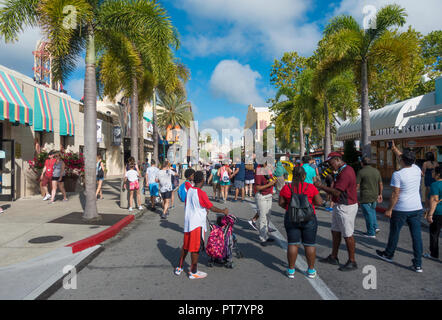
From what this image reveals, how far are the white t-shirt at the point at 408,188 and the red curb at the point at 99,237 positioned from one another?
5.81 meters

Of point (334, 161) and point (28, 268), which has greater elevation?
point (334, 161)

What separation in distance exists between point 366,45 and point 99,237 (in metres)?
14.0

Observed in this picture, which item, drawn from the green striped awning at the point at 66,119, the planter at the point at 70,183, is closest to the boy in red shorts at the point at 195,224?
the planter at the point at 70,183

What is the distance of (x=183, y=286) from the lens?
423 cm

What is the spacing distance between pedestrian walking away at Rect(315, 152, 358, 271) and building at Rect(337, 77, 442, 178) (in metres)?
9.41

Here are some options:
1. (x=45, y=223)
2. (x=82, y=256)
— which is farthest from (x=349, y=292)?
(x=45, y=223)

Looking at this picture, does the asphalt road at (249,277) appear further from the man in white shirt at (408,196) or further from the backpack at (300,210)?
the backpack at (300,210)

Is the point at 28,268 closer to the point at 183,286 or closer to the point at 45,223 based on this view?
the point at 183,286

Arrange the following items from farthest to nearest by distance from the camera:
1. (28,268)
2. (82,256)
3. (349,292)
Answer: (82,256) < (28,268) < (349,292)

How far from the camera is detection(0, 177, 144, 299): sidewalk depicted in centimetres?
451

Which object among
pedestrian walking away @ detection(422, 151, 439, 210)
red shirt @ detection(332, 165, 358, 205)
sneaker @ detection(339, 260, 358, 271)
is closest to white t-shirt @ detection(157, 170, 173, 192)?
red shirt @ detection(332, 165, 358, 205)

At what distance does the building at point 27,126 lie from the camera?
439 inches
